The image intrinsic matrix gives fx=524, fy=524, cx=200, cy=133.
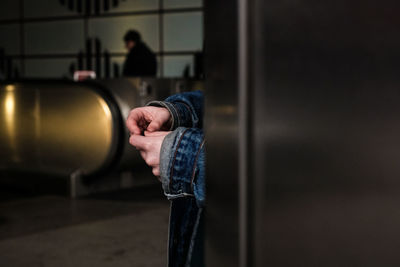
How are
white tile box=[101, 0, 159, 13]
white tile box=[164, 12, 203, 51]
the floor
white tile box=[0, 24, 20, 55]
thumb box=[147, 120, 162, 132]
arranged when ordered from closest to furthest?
thumb box=[147, 120, 162, 132]
the floor
white tile box=[164, 12, 203, 51]
white tile box=[101, 0, 159, 13]
white tile box=[0, 24, 20, 55]

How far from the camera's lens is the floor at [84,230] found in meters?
2.73

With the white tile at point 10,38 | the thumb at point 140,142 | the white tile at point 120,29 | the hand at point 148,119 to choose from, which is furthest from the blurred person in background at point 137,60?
the white tile at point 10,38

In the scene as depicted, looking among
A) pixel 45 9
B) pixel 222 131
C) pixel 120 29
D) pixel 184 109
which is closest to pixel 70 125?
pixel 184 109

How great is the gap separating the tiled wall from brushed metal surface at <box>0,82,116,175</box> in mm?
4052

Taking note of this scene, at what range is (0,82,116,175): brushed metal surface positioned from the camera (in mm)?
4383

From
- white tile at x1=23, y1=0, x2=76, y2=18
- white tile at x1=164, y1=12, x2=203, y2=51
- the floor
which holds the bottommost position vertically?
the floor

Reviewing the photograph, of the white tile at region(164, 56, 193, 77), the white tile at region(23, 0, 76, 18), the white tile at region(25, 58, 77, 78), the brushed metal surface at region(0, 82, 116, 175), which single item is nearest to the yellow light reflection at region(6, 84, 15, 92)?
the brushed metal surface at region(0, 82, 116, 175)

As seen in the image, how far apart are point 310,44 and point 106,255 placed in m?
2.46

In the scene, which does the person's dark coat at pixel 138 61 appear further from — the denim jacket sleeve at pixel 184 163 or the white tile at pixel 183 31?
the denim jacket sleeve at pixel 184 163

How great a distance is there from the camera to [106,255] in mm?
2785

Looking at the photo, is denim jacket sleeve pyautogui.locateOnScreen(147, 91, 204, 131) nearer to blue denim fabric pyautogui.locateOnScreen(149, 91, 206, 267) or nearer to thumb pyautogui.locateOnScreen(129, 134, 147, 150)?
blue denim fabric pyautogui.locateOnScreen(149, 91, 206, 267)

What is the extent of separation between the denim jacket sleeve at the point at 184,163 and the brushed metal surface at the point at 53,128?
3.44m

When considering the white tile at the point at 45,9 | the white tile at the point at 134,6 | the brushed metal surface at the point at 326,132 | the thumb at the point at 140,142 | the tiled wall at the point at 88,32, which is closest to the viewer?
the brushed metal surface at the point at 326,132

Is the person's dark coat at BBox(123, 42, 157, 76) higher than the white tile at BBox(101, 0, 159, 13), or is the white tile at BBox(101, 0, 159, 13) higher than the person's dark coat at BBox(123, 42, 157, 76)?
the white tile at BBox(101, 0, 159, 13)
